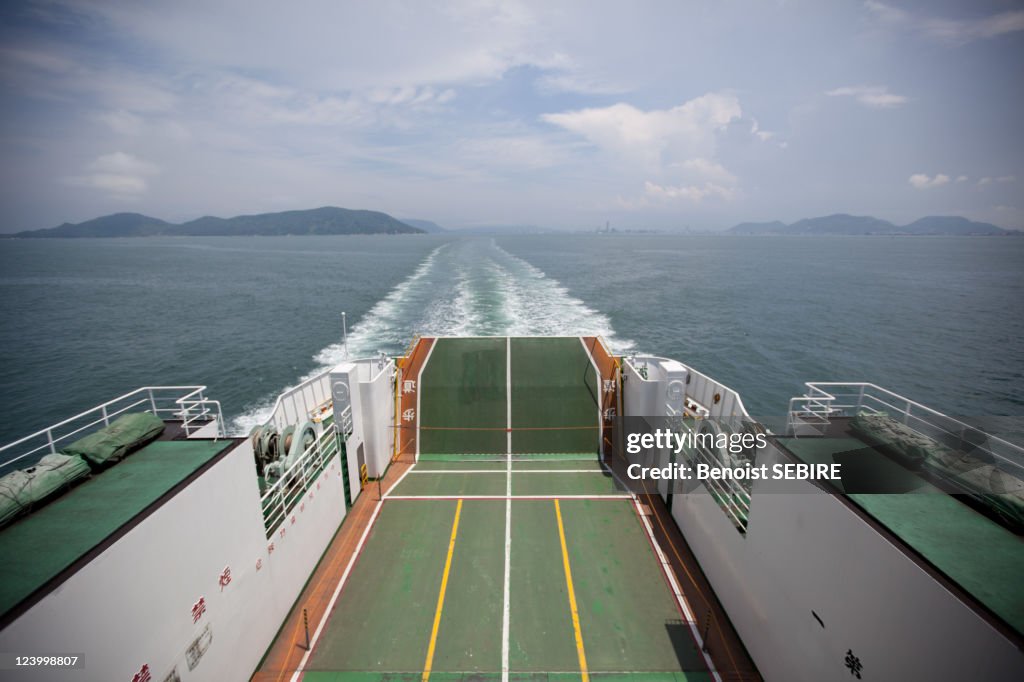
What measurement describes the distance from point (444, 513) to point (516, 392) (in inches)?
220

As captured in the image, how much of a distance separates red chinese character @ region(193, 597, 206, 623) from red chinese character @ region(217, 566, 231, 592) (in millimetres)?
376

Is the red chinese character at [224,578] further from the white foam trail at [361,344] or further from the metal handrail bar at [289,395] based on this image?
the white foam trail at [361,344]

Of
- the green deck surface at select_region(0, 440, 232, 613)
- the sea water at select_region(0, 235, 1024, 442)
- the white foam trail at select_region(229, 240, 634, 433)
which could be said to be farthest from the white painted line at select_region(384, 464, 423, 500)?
the sea water at select_region(0, 235, 1024, 442)

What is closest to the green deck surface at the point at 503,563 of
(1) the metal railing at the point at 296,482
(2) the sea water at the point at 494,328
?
(1) the metal railing at the point at 296,482

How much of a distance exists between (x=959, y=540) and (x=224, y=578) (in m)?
11.0

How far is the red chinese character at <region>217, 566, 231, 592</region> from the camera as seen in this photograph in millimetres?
7465

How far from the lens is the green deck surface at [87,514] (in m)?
5.08

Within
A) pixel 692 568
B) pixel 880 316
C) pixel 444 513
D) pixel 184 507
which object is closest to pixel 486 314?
pixel 444 513

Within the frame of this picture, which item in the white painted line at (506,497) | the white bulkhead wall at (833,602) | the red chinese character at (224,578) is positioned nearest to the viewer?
the white bulkhead wall at (833,602)

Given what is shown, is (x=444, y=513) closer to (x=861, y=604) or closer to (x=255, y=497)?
(x=255, y=497)

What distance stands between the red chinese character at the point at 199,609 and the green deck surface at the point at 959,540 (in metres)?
10.2

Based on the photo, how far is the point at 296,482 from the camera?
10.4 metres

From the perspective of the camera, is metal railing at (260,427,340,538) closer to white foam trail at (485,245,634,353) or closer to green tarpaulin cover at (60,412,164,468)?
green tarpaulin cover at (60,412,164,468)

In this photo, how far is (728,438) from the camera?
11.3 meters
